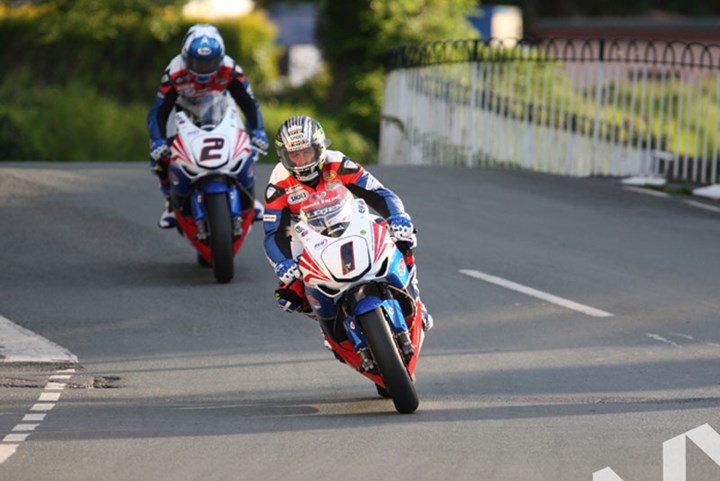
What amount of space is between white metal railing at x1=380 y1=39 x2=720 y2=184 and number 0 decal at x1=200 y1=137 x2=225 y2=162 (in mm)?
7751

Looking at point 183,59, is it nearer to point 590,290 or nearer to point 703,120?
point 590,290

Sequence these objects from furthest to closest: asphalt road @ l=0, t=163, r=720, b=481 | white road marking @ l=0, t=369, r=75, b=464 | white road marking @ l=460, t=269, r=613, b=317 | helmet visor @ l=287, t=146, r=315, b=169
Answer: white road marking @ l=460, t=269, r=613, b=317 → helmet visor @ l=287, t=146, r=315, b=169 → white road marking @ l=0, t=369, r=75, b=464 → asphalt road @ l=0, t=163, r=720, b=481

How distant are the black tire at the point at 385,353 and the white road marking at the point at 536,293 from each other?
11.7ft

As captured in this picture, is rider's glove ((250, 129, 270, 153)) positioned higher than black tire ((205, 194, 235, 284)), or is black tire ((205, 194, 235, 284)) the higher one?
rider's glove ((250, 129, 270, 153))

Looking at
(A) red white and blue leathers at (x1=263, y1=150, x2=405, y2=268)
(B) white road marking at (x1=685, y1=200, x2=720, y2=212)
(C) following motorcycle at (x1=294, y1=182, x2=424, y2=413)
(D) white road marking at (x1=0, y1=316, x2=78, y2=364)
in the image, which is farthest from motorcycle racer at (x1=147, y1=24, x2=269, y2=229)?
(B) white road marking at (x1=685, y1=200, x2=720, y2=212)

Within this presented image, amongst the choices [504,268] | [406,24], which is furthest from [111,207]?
[406,24]

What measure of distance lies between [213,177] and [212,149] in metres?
0.23

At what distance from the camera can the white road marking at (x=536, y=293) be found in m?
11.2

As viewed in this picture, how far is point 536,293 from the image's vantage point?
11953mm

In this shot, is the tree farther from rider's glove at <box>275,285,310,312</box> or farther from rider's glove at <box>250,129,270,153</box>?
rider's glove at <box>275,285,310,312</box>

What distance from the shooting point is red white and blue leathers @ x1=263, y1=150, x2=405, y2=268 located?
8.39 metres

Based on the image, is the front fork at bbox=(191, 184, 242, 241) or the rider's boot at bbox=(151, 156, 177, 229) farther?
the rider's boot at bbox=(151, 156, 177, 229)

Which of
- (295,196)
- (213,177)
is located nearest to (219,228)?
(213,177)

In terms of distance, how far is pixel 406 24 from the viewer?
3922cm
